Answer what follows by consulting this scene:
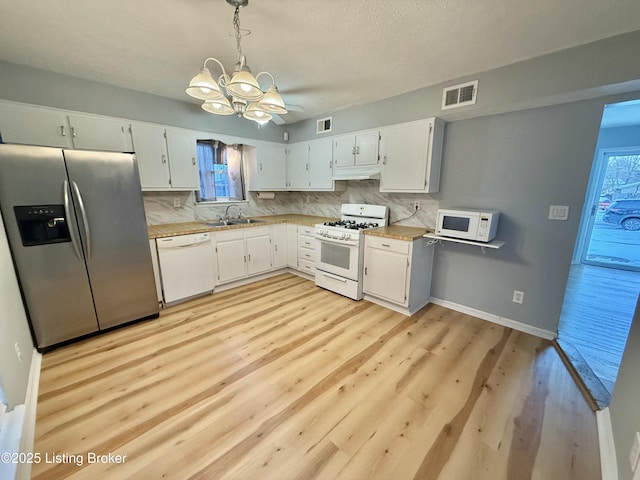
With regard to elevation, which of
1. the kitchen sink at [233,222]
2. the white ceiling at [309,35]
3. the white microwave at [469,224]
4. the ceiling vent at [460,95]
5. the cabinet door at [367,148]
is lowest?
the kitchen sink at [233,222]

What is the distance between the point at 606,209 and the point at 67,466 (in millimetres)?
7876

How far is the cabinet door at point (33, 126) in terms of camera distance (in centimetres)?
229

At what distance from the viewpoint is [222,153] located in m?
3.95

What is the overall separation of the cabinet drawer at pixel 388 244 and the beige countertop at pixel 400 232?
0.05 meters

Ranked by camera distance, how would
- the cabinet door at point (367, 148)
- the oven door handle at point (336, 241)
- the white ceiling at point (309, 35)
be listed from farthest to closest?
the cabinet door at point (367, 148) → the oven door handle at point (336, 241) → the white ceiling at point (309, 35)

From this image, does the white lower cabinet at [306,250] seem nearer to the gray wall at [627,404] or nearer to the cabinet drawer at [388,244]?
the cabinet drawer at [388,244]

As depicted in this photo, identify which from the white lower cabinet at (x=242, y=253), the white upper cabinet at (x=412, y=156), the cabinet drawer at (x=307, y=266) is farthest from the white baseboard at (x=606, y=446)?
the white lower cabinet at (x=242, y=253)

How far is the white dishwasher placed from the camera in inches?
115

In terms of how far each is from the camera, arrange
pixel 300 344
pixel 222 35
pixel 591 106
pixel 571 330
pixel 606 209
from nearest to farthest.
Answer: pixel 222 35 < pixel 591 106 < pixel 300 344 < pixel 571 330 < pixel 606 209

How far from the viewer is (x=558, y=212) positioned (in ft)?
7.56

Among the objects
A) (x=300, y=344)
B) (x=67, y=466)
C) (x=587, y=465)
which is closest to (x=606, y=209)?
(x=587, y=465)

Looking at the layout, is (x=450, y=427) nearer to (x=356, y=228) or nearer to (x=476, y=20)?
(x=356, y=228)

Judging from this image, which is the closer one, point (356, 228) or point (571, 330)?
point (571, 330)

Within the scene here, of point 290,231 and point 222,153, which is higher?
point 222,153
